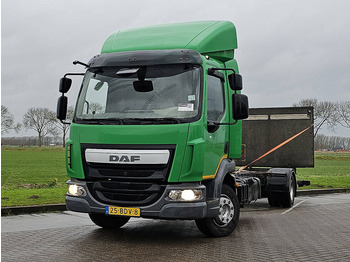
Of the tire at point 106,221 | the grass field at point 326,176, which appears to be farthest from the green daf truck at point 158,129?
the grass field at point 326,176

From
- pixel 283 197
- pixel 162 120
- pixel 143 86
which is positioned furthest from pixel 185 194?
pixel 283 197

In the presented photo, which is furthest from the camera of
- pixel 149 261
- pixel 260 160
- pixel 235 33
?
pixel 260 160

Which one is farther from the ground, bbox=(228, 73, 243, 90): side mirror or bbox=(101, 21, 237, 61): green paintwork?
bbox=(101, 21, 237, 61): green paintwork

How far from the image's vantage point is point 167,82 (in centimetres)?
736

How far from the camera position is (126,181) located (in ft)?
23.7

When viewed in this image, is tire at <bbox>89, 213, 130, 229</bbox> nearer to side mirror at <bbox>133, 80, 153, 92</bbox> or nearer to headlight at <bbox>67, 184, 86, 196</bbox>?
headlight at <bbox>67, 184, 86, 196</bbox>

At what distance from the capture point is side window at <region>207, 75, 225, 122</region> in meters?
7.56

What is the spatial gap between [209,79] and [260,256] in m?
2.80

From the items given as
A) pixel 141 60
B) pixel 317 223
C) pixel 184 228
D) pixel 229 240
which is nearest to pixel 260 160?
pixel 317 223

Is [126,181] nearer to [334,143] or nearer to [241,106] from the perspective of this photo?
[241,106]

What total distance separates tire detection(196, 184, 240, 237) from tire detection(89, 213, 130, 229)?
1.76 meters

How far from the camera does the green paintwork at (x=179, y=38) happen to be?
25.8ft

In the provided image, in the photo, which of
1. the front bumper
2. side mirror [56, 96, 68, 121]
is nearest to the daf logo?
the front bumper

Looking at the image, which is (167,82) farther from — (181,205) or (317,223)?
(317,223)
